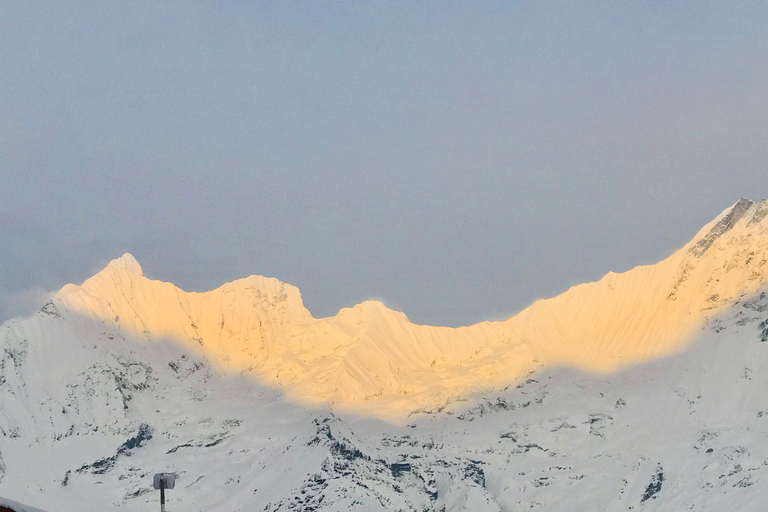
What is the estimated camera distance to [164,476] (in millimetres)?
59375

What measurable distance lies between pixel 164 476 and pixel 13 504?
8343 millimetres

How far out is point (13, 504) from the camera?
61.5m
